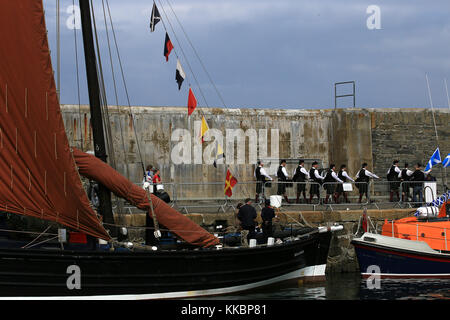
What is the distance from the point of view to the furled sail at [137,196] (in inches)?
557

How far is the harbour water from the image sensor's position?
1582 centimetres

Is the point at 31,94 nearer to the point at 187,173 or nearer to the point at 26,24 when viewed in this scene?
the point at 26,24

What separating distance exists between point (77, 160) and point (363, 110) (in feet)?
48.2

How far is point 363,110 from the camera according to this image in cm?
2636

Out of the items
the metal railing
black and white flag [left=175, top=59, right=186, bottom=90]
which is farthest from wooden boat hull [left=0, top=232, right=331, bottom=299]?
black and white flag [left=175, top=59, right=186, bottom=90]

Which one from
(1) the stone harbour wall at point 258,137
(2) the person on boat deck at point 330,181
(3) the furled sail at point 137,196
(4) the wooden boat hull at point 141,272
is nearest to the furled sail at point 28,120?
(4) the wooden boat hull at point 141,272

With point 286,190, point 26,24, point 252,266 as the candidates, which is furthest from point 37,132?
point 286,190

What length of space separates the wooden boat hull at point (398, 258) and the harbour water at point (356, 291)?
9.1 inches

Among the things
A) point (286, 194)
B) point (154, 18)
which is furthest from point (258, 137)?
point (154, 18)

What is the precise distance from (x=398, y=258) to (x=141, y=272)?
7.55 metres

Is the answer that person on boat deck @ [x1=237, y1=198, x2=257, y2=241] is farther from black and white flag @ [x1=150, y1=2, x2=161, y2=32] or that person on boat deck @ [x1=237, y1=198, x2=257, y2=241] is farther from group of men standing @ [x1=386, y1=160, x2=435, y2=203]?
group of men standing @ [x1=386, y1=160, x2=435, y2=203]

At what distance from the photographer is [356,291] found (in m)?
17.0
